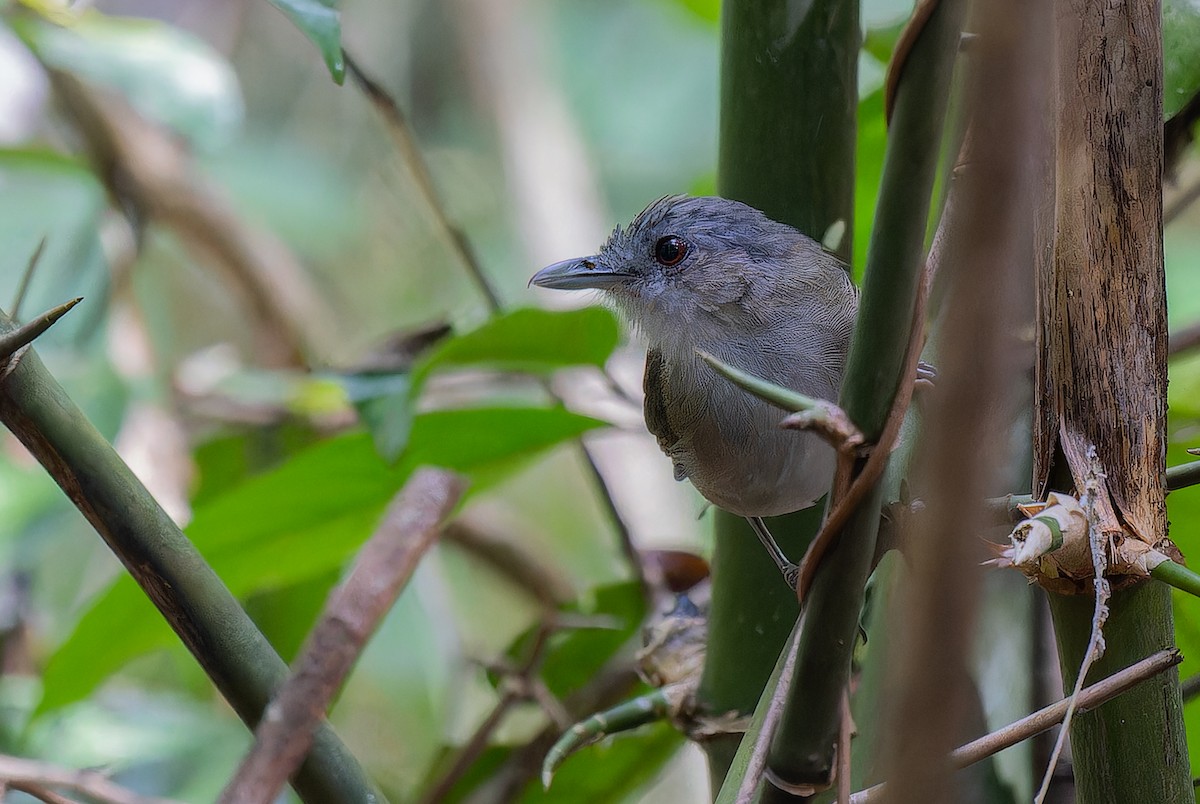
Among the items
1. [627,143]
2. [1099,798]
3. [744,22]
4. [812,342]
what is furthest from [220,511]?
[627,143]

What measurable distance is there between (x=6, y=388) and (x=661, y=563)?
100cm

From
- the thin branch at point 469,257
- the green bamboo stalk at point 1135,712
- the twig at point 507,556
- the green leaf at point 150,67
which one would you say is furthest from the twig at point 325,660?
the twig at point 507,556

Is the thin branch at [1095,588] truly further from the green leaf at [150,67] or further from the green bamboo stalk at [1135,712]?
the green leaf at [150,67]

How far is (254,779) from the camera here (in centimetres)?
46

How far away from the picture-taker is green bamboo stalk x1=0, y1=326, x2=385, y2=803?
619mm

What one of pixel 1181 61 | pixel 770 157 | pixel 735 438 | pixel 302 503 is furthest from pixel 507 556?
pixel 1181 61

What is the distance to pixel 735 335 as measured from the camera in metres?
1.27

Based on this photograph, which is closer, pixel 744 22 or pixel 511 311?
pixel 744 22

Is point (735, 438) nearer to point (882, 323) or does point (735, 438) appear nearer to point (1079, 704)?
point (1079, 704)

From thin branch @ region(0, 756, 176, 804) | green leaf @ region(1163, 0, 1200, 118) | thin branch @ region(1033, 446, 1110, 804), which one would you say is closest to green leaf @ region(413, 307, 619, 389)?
thin branch @ region(0, 756, 176, 804)

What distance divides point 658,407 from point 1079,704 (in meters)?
0.74

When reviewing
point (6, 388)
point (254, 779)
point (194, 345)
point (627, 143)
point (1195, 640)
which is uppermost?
point (6, 388)

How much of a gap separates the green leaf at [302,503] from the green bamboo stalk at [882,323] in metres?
0.82

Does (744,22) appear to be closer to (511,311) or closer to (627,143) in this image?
(511,311)
